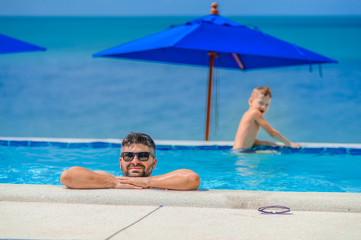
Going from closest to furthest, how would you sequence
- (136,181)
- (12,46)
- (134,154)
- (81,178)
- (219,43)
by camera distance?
1. (81,178)
2. (136,181)
3. (134,154)
4. (219,43)
5. (12,46)

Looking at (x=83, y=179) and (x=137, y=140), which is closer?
(x=83, y=179)

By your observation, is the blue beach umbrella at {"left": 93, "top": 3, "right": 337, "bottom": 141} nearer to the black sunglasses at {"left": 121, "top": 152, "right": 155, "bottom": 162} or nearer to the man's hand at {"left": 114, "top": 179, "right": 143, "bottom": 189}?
the black sunglasses at {"left": 121, "top": 152, "right": 155, "bottom": 162}

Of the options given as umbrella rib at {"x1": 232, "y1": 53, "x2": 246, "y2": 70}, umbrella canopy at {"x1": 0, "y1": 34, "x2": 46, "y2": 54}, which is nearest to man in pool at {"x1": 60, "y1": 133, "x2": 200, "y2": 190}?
umbrella canopy at {"x1": 0, "y1": 34, "x2": 46, "y2": 54}

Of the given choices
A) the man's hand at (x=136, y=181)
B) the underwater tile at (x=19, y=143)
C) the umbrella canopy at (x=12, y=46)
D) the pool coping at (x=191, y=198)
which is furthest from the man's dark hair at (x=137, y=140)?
the umbrella canopy at (x=12, y=46)

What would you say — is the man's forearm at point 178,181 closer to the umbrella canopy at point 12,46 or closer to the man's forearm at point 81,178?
the man's forearm at point 81,178

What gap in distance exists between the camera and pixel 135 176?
13.9ft

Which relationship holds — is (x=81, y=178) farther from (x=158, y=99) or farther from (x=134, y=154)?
(x=158, y=99)

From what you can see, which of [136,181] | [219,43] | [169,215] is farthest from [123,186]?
[219,43]

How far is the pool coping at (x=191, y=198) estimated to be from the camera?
365 cm

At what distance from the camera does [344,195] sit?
12.5 feet

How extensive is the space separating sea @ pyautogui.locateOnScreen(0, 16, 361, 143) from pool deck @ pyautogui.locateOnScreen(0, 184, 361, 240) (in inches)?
214

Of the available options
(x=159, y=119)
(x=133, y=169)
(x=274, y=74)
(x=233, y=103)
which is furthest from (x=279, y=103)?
(x=133, y=169)

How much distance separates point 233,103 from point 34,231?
2022cm

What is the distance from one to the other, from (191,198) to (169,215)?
32 centimetres
